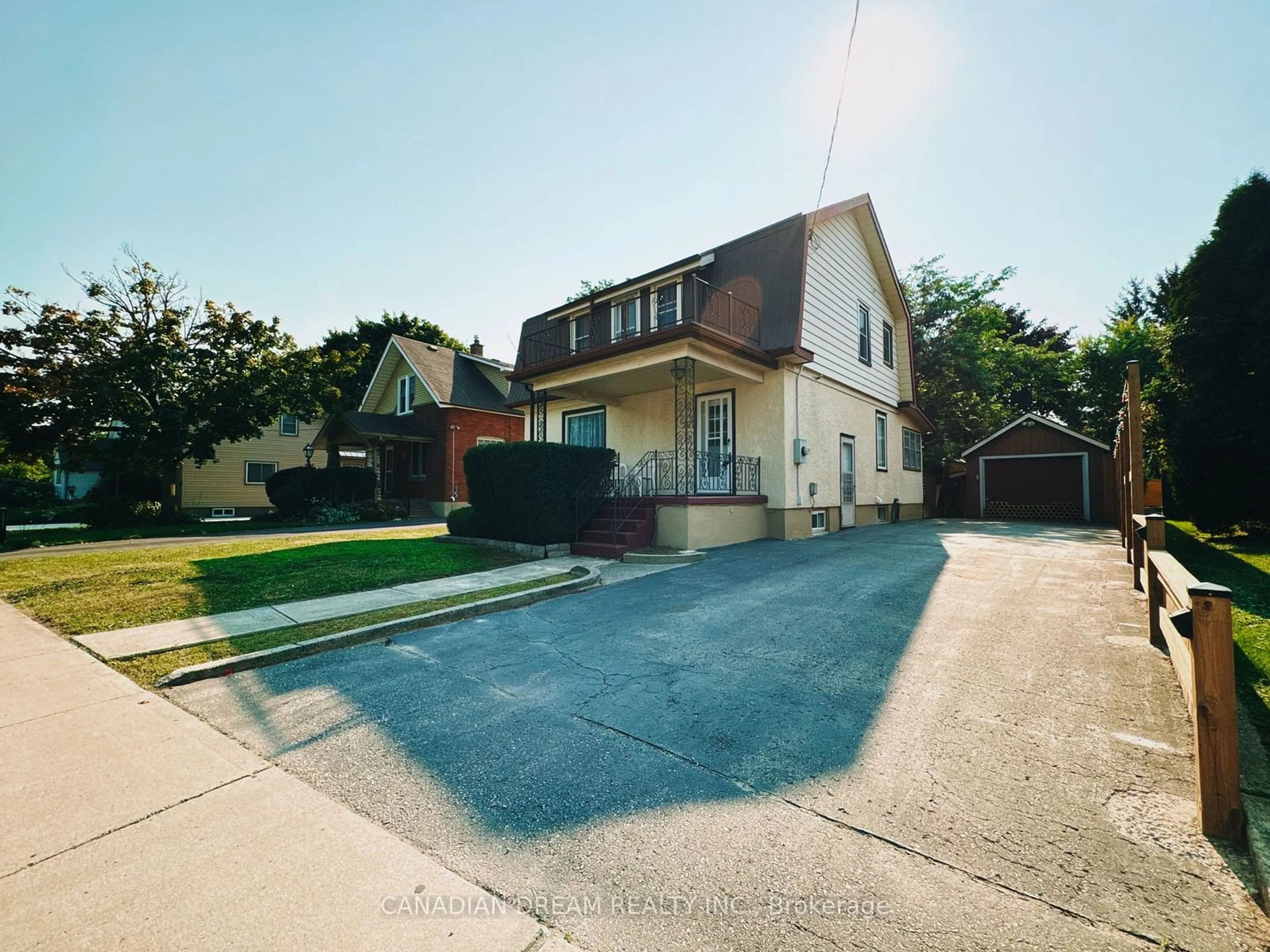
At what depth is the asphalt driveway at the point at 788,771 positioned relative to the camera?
5.85 ft

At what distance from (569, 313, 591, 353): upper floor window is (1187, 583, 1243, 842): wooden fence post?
1453 centimetres

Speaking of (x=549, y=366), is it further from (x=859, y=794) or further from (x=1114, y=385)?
→ (x=1114, y=385)

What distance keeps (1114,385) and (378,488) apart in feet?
121

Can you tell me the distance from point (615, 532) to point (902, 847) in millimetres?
8218

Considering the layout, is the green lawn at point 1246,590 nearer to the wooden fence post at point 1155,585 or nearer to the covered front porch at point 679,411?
the wooden fence post at point 1155,585

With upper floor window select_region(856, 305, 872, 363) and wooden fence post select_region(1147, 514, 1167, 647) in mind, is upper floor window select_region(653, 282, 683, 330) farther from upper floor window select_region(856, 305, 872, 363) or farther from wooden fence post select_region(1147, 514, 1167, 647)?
wooden fence post select_region(1147, 514, 1167, 647)

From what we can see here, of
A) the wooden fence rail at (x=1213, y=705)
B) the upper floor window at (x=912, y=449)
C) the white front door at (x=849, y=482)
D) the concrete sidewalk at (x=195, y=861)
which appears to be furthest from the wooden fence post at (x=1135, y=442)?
the upper floor window at (x=912, y=449)

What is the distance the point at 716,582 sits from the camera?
735cm

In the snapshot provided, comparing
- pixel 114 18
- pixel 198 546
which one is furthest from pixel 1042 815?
pixel 198 546

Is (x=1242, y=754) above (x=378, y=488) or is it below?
below

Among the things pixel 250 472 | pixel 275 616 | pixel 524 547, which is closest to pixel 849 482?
pixel 524 547

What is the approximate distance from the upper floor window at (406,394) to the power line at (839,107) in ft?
61.0

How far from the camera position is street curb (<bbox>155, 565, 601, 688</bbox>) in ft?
13.4

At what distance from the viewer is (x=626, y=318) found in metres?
14.6
